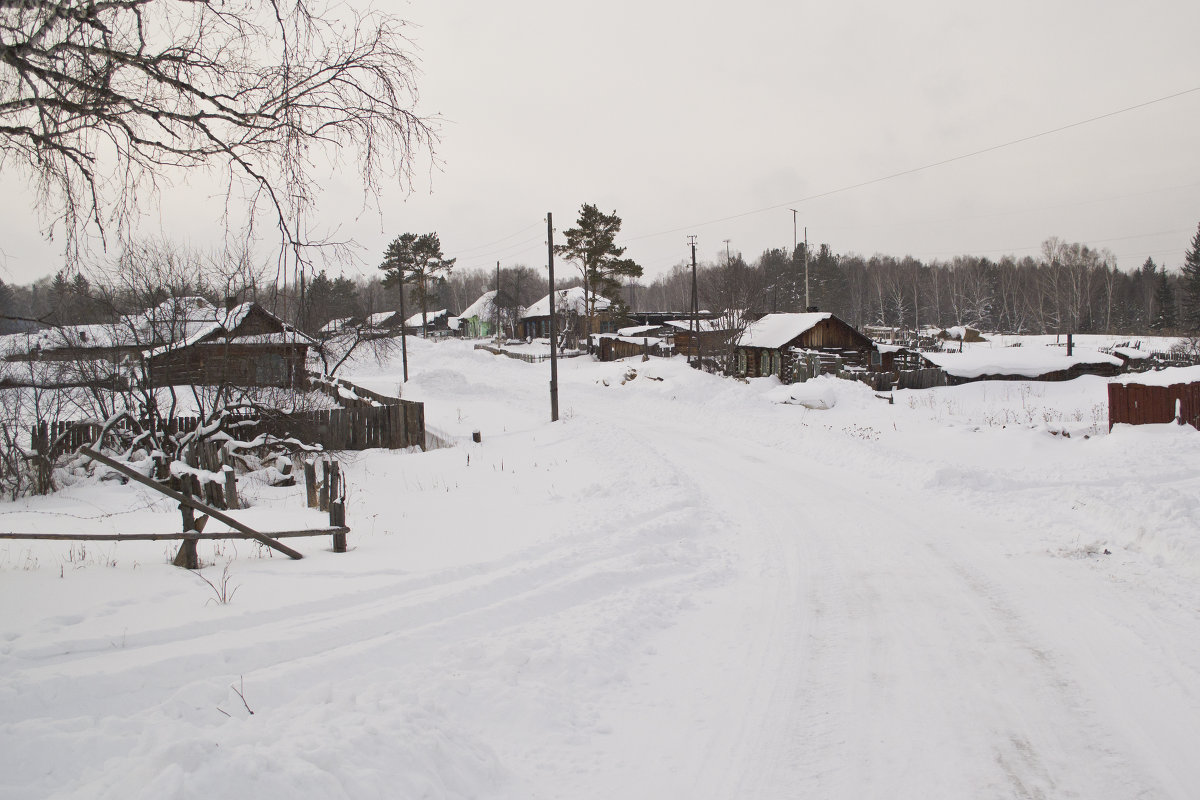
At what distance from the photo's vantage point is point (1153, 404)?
1493 centimetres

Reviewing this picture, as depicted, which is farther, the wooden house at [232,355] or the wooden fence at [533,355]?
the wooden fence at [533,355]

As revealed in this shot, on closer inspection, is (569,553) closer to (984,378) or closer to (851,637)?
(851,637)

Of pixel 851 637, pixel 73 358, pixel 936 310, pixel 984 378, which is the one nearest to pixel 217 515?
pixel 851 637

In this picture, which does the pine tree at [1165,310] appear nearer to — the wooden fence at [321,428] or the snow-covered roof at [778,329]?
the snow-covered roof at [778,329]

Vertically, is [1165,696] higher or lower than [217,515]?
lower

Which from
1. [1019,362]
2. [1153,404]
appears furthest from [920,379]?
[1153,404]

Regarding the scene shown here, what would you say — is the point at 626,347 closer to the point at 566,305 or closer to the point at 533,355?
the point at 533,355

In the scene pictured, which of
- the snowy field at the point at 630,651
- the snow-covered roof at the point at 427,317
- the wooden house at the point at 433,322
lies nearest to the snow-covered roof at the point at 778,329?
the snowy field at the point at 630,651

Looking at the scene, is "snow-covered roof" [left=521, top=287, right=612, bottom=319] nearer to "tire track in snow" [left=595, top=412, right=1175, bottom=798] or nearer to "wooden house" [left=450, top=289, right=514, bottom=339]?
"wooden house" [left=450, top=289, right=514, bottom=339]

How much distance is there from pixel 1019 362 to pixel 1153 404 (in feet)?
64.8

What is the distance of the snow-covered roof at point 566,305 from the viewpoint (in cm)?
6875

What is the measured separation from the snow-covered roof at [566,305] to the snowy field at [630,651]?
58.2 m

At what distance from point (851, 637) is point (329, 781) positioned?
4505mm

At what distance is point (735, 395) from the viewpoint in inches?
1060
